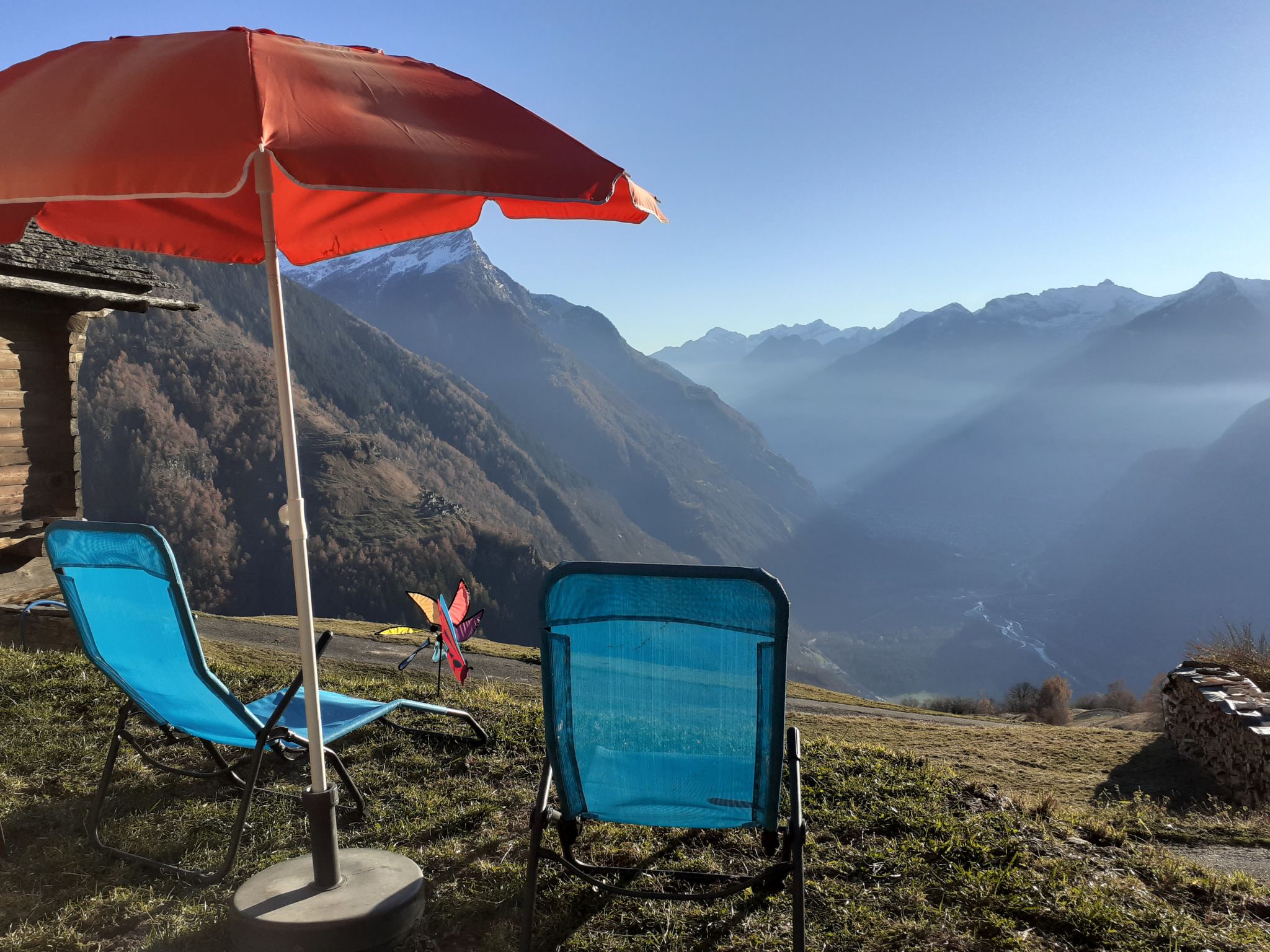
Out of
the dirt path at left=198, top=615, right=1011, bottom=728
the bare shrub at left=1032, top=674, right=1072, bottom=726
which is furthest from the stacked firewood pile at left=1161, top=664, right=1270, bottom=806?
the bare shrub at left=1032, top=674, right=1072, bottom=726

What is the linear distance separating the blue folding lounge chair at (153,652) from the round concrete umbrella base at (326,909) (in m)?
0.20

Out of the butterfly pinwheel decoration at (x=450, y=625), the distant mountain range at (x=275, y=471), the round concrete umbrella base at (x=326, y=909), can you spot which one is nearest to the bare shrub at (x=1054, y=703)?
the butterfly pinwheel decoration at (x=450, y=625)

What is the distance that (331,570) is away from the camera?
80062mm

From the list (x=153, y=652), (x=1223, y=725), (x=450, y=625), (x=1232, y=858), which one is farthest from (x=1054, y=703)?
(x=153, y=652)

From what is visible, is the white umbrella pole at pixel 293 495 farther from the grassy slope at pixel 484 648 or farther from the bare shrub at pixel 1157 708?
the grassy slope at pixel 484 648

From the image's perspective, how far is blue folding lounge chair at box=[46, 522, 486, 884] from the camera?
253 centimetres

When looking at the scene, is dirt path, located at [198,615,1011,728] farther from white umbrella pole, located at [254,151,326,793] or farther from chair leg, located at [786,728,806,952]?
chair leg, located at [786,728,806,952]

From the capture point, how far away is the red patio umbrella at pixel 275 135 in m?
1.71

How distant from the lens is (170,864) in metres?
2.78

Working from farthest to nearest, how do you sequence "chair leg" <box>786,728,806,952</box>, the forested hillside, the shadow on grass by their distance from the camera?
the forested hillside < the shadow on grass < "chair leg" <box>786,728,806,952</box>

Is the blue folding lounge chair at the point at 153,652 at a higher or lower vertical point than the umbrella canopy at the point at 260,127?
lower

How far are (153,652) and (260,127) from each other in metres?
1.77

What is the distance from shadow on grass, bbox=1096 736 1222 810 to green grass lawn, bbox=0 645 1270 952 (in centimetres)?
531

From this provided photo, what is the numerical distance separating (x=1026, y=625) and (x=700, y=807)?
A: 591 ft
